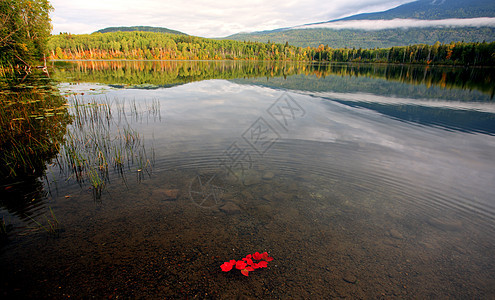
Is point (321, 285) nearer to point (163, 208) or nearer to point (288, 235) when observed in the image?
point (288, 235)

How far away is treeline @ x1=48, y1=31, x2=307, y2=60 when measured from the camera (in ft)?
439

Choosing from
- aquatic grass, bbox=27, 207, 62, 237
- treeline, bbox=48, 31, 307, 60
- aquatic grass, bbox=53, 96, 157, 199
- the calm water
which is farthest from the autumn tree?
treeline, bbox=48, 31, 307, 60

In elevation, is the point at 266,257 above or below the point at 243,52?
below

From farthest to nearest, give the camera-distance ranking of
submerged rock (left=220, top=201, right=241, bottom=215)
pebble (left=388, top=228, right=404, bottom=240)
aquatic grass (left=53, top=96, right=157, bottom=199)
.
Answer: aquatic grass (left=53, top=96, right=157, bottom=199) < submerged rock (left=220, top=201, right=241, bottom=215) < pebble (left=388, top=228, right=404, bottom=240)

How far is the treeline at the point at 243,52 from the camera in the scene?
10119 centimetres

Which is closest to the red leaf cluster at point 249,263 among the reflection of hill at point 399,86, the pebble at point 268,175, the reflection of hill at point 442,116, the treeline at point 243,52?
the pebble at point 268,175

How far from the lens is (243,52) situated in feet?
584

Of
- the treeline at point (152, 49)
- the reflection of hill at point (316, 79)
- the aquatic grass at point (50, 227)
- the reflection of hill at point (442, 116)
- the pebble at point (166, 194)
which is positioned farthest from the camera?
the treeline at point (152, 49)

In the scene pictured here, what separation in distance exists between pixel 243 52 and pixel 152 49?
66160 mm

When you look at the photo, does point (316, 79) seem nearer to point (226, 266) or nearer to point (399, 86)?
point (399, 86)

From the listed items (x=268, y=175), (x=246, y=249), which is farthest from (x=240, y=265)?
(x=268, y=175)

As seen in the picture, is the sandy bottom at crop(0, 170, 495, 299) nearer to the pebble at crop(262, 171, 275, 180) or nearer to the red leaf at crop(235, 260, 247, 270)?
the red leaf at crop(235, 260, 247, 270)

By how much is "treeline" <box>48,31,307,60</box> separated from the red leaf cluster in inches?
5972

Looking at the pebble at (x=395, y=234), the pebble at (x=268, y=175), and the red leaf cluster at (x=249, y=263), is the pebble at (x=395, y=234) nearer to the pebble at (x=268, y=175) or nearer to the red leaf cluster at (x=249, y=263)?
the red leaf cluster at (x=249, y=263)
